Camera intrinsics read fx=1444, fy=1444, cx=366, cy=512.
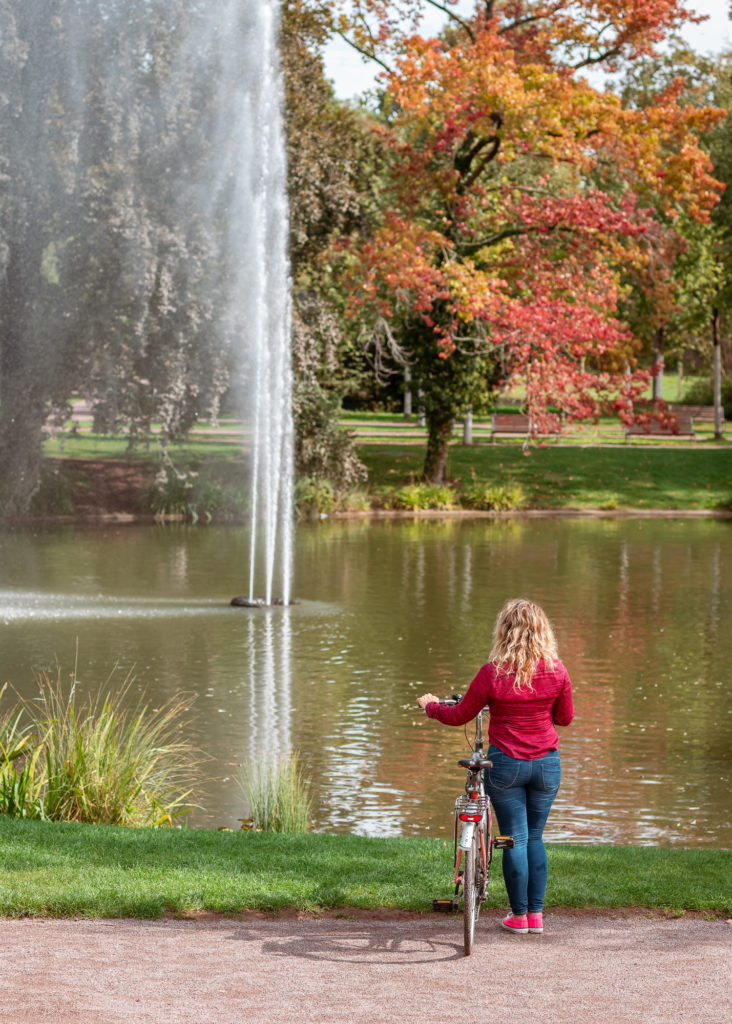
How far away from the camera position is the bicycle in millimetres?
6320

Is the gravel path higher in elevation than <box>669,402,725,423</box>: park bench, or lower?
lower

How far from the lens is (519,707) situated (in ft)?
22.1

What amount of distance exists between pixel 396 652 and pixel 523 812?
10.2 metres

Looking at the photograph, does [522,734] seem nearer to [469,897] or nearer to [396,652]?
[469,897]

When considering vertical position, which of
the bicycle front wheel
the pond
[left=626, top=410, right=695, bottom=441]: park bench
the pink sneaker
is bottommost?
the pond

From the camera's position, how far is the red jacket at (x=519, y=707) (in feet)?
22.0

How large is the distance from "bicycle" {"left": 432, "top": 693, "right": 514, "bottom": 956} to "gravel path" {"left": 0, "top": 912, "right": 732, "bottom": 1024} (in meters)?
0.20

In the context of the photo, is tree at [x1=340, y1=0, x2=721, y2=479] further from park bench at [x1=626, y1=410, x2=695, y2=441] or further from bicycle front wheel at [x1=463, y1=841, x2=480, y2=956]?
bicycle front wheel at [x1=463, y1=841, x2=480, y2=956]

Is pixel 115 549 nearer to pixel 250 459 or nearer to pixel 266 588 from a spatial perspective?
pixel 266 588

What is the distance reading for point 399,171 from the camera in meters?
37.7

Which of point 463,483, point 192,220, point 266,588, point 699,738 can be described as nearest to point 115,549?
point 266,588

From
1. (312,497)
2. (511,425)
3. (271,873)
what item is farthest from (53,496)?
(271,873)

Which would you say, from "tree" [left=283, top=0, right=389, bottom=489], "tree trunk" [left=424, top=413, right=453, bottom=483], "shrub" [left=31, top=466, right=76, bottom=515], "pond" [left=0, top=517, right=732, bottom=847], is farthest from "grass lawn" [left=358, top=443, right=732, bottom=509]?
"shrub" [left=31, top=466, right=76, bottom=515]

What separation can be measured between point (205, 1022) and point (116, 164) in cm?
3076
